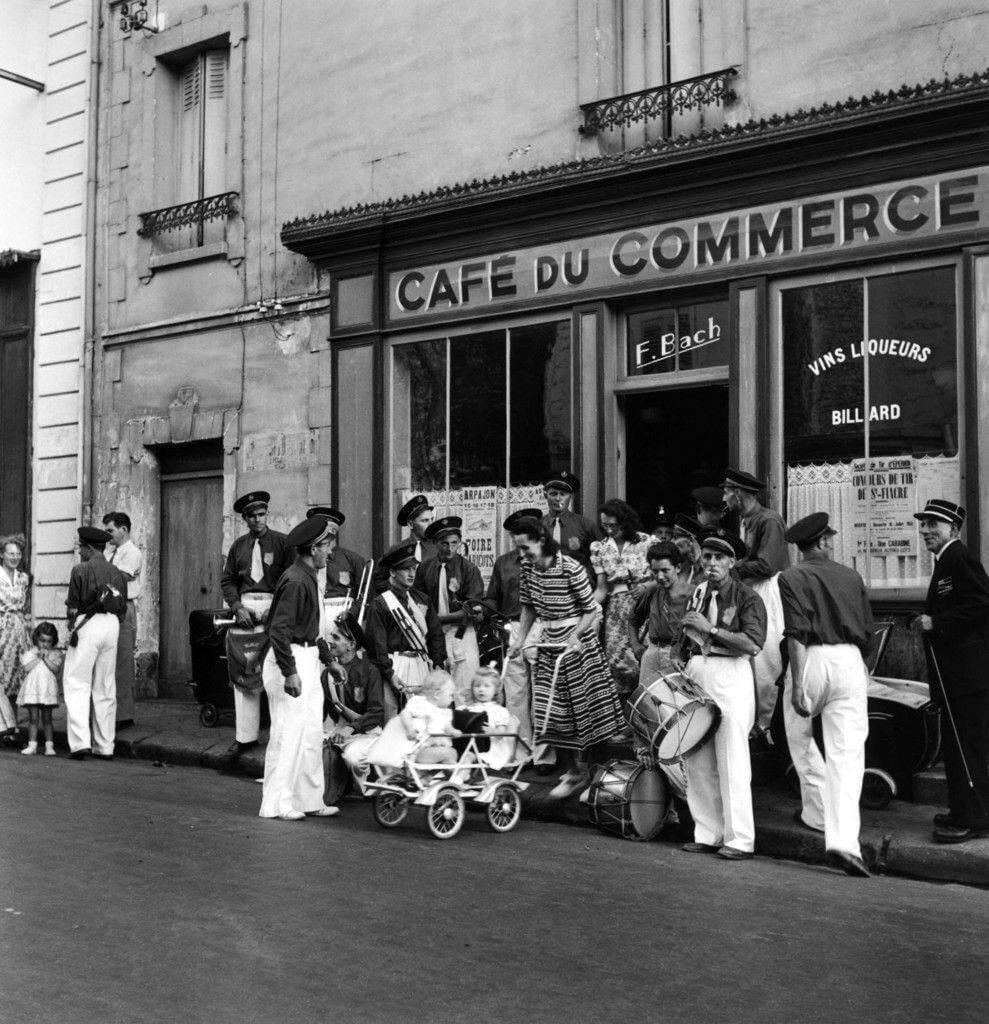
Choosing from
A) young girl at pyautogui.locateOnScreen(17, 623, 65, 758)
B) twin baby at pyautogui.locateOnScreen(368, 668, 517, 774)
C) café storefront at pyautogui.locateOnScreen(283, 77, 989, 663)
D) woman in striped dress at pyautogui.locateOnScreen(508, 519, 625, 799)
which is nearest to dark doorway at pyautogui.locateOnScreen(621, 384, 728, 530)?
café storefront at pyautogui.locateOnScreen(283, 77, 989, 663)

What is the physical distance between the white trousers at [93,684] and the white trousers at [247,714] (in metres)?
1.50

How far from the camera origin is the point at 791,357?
11.5m

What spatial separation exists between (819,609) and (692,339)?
4425 mm

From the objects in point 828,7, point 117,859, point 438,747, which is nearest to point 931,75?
point 828,7

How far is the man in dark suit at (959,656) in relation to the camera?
8344mm

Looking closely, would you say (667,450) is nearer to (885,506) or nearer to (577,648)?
(885,506)

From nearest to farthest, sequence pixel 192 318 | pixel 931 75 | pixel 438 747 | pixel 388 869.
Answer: pixel 388 869
pixel 438 747
pixel 931 75
pixel 192 318

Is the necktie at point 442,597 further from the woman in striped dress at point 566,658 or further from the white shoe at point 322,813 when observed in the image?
the white shoe at point 322,813

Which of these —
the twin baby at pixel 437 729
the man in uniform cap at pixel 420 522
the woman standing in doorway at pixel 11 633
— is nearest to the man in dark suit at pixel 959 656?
the twin baby at pixel 437 729

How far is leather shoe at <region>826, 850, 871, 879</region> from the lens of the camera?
7875 mm

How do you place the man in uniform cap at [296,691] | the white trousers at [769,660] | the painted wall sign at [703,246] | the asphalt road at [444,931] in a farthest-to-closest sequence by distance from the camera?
the painted wall sign at [703,246] < the man in uniform cap at [296,691] < the white trousers at [769,660] < the asphalt road at [444,931]

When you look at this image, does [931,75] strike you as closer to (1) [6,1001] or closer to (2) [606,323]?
(2) [606,323]

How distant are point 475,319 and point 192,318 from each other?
3.79m

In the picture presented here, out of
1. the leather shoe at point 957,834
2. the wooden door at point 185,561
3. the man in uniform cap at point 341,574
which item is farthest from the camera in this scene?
the wooden door at point 185,561
